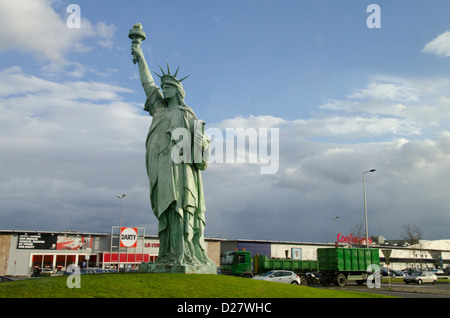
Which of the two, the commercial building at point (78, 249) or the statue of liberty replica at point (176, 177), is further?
the commercial building at point (78, 249)

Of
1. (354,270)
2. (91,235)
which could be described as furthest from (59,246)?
(354,270)

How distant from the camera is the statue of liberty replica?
1456cm

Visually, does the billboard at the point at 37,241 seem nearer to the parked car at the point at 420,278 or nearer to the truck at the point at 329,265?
the truck at the point at 329,265

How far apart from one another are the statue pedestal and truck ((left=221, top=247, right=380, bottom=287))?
17.6 m

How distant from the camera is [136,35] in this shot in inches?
674

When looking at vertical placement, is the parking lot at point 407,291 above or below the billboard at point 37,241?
below

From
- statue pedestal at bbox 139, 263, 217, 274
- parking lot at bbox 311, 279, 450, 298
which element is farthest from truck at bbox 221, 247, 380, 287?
statue pedestal at bbox 139, 263, 217, 274

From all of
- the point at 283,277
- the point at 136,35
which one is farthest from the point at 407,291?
Answer: the point at 136,35

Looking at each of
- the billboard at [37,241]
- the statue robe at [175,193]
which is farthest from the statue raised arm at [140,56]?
the billboard at [37,241]

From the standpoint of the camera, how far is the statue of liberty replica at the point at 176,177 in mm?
14562

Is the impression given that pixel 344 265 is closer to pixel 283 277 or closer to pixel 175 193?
pixel 283 277

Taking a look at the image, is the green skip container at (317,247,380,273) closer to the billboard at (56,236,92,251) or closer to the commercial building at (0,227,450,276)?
the commercial building at (0,227,450,276)

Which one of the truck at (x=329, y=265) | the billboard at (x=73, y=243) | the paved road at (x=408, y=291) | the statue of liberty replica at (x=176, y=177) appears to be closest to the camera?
the statue of liberty replica at (x=176, y=177)
